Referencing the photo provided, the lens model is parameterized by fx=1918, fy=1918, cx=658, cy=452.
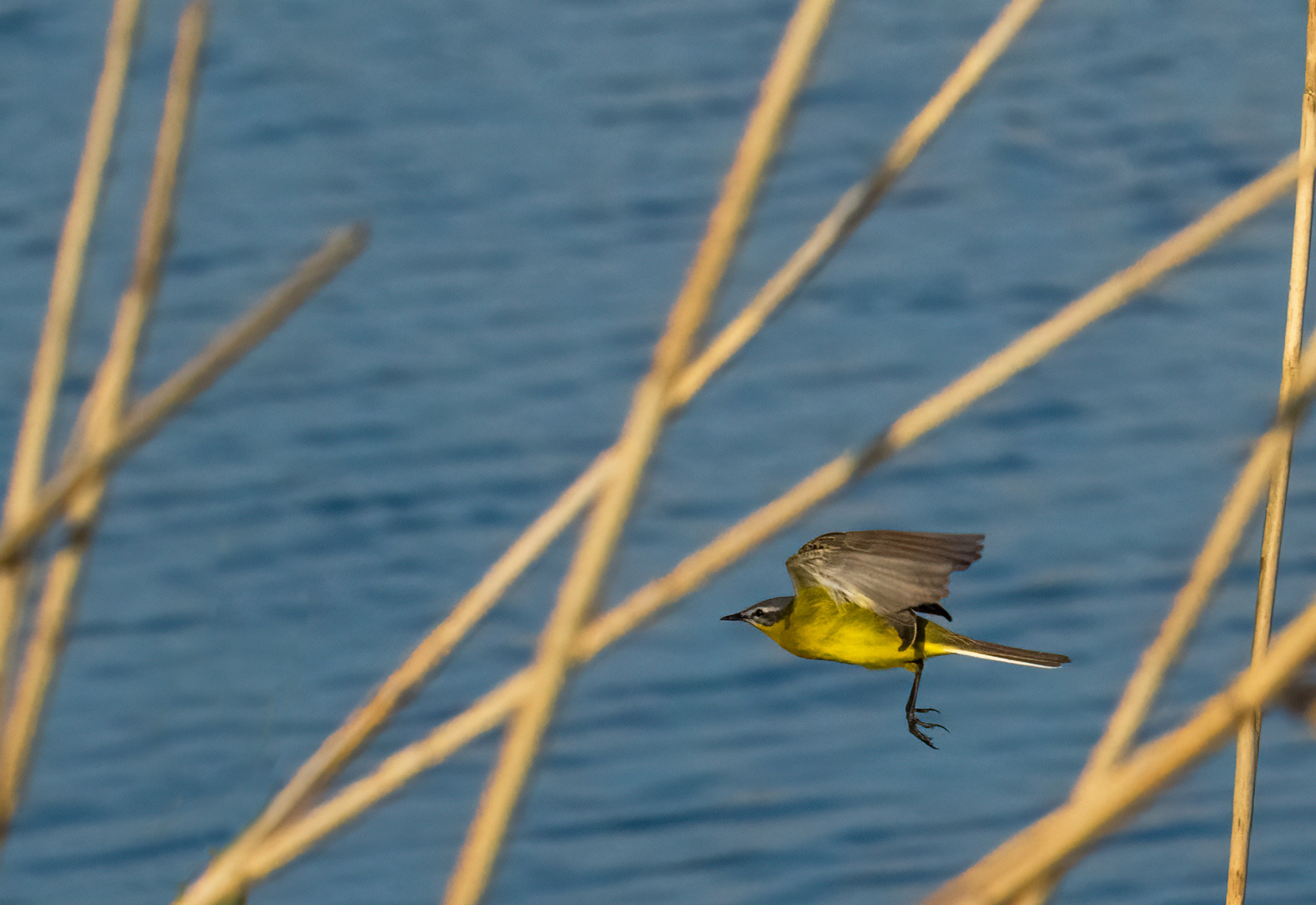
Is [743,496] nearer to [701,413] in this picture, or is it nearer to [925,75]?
[701,413]

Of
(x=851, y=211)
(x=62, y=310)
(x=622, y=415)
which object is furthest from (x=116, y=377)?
(x=622, y=415)

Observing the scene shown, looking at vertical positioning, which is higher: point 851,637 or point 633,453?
point 633,453

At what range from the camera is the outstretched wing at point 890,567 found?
157cm

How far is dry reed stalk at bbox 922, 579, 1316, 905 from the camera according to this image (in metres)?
0.96

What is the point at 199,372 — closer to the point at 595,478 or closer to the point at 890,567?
the point at 595,478

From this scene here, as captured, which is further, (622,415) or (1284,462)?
(622,415)

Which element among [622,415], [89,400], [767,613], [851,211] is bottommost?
[622,415]

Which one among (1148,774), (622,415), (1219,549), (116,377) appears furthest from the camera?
(622,415)

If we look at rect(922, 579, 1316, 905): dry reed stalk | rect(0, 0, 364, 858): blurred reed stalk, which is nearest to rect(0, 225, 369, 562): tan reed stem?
rect(0, 0, 364, 858): blurred reed stalk

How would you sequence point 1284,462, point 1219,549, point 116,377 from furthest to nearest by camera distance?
point 1284,462 → point 1219,549 → point 116,377

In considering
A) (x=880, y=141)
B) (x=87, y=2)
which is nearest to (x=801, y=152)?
(x=880, y=141)

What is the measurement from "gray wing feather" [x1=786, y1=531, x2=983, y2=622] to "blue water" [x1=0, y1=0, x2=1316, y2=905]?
522 millimetres

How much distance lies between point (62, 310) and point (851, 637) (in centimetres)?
81

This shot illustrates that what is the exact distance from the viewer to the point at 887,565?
164cm
